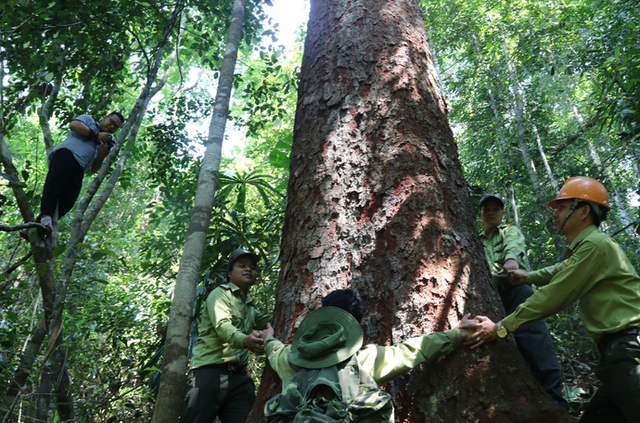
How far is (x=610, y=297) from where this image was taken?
2.22m

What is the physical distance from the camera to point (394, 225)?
91.2 inches

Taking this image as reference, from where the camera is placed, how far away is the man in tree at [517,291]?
294cm

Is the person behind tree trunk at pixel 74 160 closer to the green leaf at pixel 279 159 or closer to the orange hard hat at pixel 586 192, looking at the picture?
the green leaf at pixel 279 159

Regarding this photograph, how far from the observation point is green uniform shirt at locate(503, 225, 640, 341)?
2.17 m


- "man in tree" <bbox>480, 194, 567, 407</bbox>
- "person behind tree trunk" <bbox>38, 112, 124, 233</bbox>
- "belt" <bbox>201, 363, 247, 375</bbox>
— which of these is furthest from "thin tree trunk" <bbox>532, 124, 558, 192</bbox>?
"person behind tree trunk" <bbox>38, 112, 124, 233</bbox>

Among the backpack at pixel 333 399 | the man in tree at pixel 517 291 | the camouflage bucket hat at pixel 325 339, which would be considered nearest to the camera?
the backpack at pixel 333 399

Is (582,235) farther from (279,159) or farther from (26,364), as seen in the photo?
(279,159)

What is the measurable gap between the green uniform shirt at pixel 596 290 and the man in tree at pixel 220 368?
6.52 feet

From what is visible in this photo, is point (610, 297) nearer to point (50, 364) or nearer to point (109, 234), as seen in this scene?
point (50, 364)

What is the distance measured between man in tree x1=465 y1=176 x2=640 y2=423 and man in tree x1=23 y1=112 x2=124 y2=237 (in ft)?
12.0

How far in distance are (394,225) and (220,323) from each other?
1.61 meters

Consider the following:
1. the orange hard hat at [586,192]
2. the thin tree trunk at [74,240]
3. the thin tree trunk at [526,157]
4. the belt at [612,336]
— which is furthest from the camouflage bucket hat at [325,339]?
the thin tree trunk at [526,157]

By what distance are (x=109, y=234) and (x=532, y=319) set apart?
12783 millimetres

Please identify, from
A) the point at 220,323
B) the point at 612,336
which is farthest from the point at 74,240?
the point at 612,336
